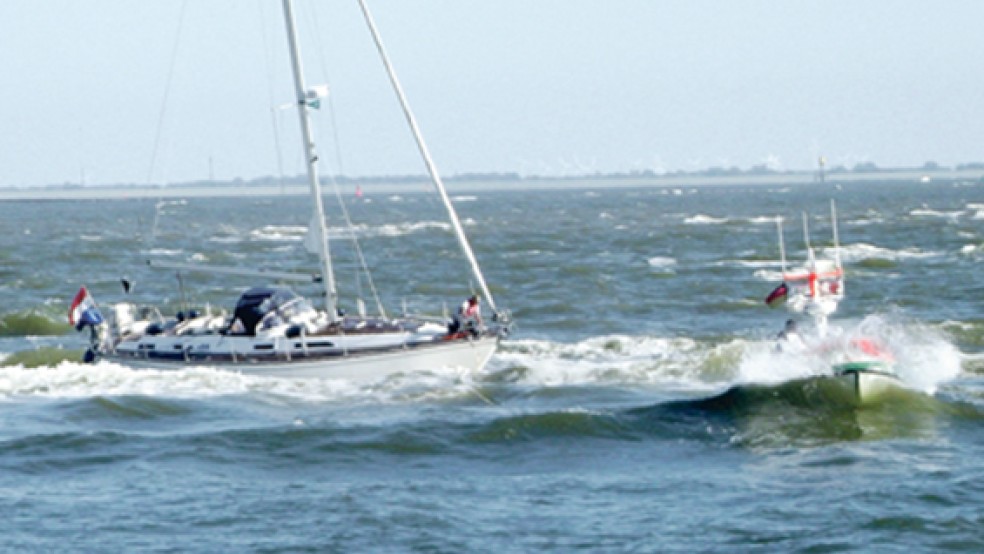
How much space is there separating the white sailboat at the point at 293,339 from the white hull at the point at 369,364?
0.02 meters

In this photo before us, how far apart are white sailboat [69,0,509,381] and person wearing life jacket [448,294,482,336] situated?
0.12 feet

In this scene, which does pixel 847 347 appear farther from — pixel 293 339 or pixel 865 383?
pixel 293 339

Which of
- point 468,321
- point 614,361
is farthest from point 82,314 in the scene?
point 614,361

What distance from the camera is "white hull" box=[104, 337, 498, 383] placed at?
36.1 meters

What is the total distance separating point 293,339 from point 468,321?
12.7 ft

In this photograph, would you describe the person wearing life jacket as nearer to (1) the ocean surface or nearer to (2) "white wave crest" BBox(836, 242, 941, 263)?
(1) the ocean surface

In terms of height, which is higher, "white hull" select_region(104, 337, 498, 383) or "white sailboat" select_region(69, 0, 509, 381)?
"white sailboat" select_region(69, 0, 509, 381)

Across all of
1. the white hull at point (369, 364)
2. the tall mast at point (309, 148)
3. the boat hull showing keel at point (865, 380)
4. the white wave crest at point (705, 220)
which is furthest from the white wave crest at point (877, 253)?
the boat hull showing keel at point (865, 380)

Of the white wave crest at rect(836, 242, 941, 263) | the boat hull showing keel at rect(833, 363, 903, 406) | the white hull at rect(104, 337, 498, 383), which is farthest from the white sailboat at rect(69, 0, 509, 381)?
the white wave crest at rect(836, 242, 941, 263)

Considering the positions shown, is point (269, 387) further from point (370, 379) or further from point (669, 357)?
point (669, 357)

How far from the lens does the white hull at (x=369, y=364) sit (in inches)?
1420

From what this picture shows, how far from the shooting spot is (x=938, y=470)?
2614 centimetres

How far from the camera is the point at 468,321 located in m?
37.1

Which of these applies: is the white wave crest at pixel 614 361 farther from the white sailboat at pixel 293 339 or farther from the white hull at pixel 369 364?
the white sailboat at pixel 293 339
